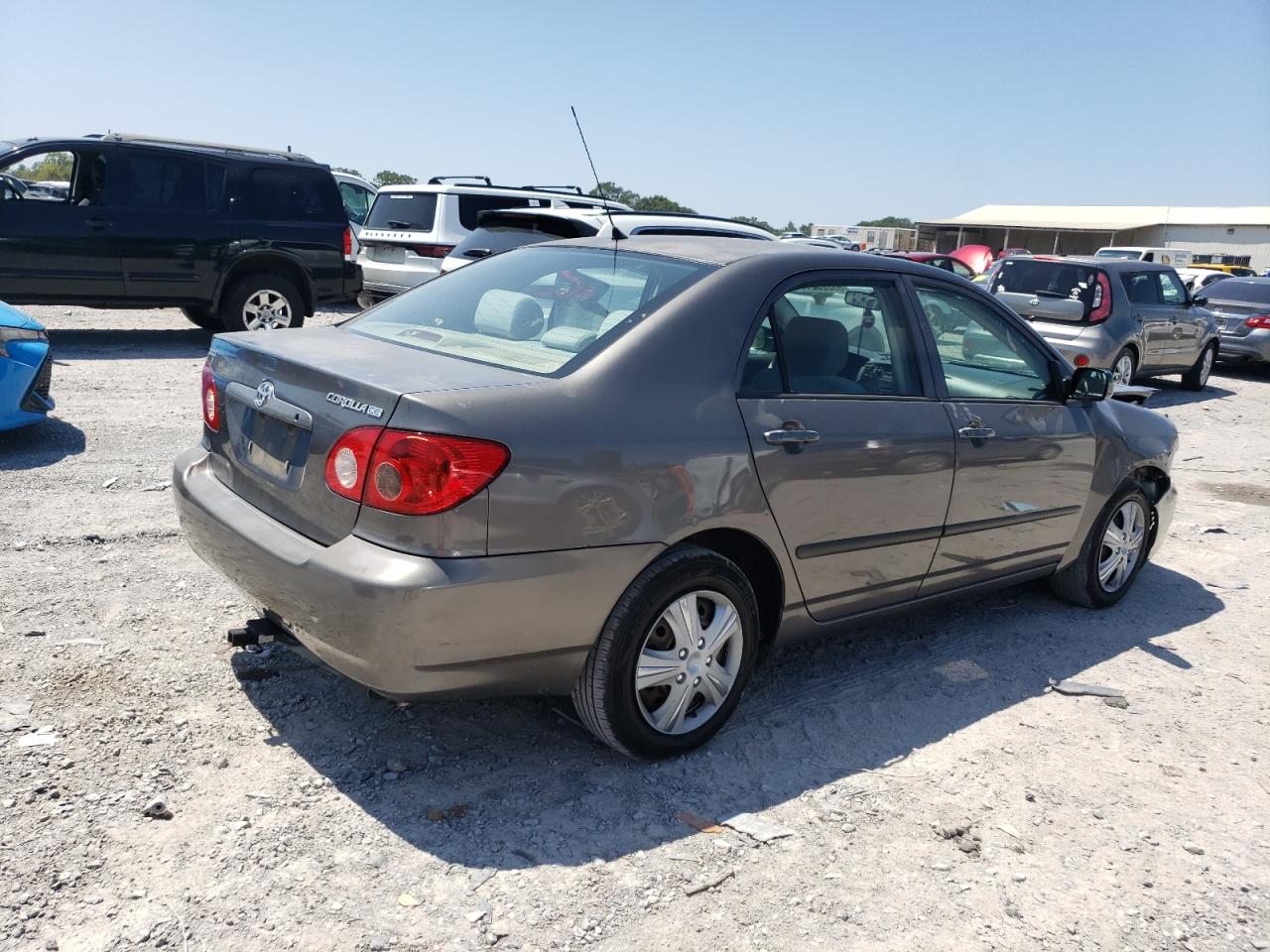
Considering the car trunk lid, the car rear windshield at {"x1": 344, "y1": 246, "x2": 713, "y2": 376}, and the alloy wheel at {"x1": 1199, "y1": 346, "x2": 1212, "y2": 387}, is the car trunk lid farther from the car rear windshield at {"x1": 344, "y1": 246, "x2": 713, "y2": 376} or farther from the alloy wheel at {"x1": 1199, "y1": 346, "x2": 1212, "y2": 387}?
the alloy wheel at {"x1": 1199, "y1": 346, "x2": 1212, "y2": 387}

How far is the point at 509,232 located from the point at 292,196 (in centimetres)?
356

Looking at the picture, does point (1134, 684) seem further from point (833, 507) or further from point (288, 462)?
point (288, 462)

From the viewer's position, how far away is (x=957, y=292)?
442cm

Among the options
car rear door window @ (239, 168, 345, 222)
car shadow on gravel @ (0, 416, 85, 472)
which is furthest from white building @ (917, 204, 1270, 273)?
A: car shadow on gravel @ (0, 416, 85, 472)

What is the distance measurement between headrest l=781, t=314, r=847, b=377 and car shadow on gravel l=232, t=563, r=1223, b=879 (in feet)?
4.16

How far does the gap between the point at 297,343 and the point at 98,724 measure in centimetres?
138

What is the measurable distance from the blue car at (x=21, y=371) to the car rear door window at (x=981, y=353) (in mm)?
5247

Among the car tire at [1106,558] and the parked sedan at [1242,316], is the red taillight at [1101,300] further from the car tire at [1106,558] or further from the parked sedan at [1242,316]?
the car tire at [1106,558]

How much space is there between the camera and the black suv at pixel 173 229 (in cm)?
1048

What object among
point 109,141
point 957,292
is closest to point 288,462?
point 957,292

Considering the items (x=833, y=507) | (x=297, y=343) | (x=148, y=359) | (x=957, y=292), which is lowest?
(x=148, y=359)

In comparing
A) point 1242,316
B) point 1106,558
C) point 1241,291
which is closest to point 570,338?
point 1106,558

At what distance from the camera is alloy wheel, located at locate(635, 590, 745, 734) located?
11.0 feet

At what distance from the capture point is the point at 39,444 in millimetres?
6688
